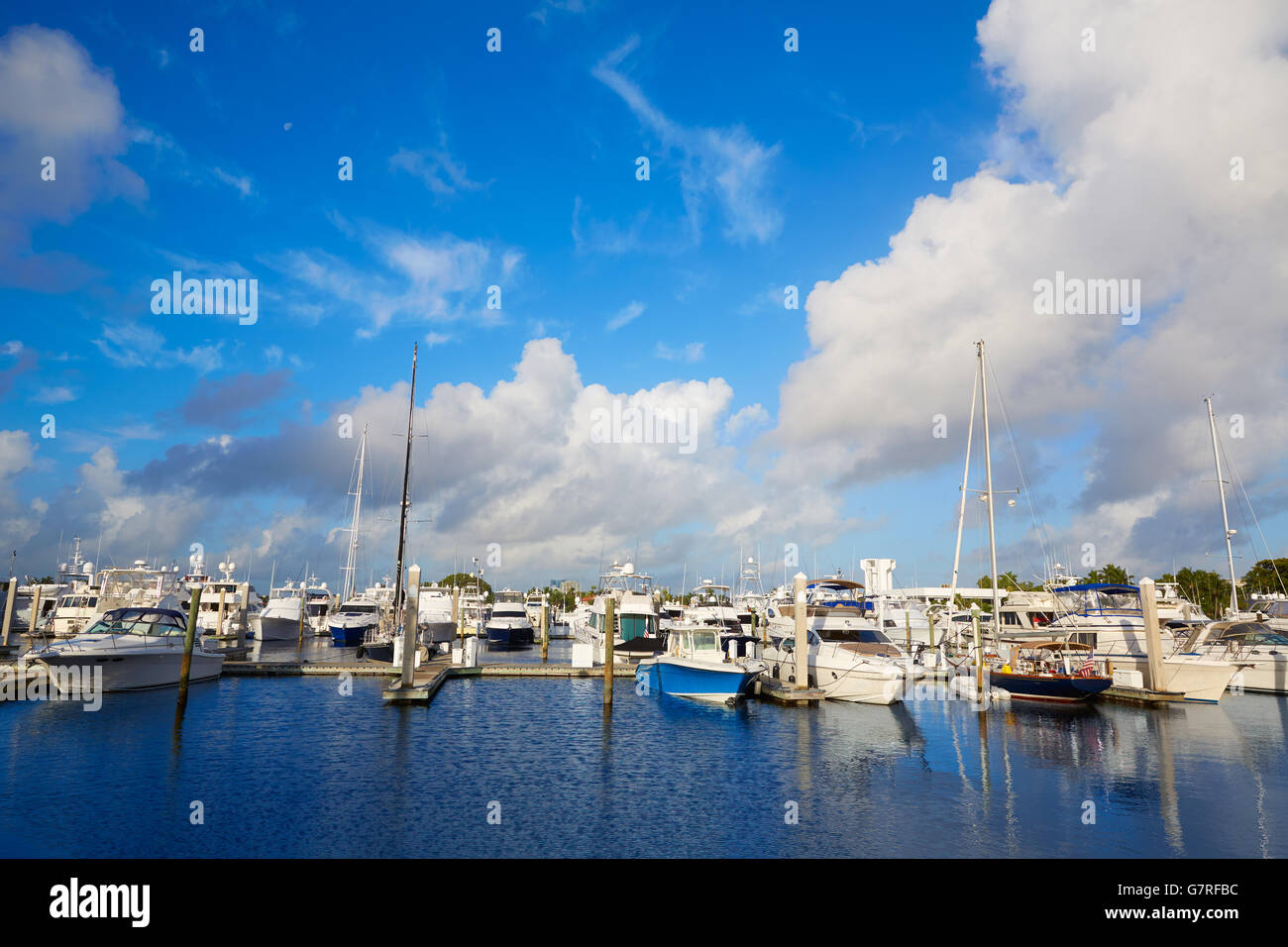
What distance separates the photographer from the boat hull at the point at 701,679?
32875 mm

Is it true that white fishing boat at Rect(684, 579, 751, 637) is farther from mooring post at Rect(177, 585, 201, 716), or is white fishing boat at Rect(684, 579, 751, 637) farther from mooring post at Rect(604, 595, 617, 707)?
mooring post at Rect(177, 585, 201, 716)

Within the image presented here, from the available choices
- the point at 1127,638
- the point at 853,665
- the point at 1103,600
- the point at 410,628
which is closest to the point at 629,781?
the point at 410,628

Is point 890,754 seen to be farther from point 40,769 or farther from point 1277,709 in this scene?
point 40,769

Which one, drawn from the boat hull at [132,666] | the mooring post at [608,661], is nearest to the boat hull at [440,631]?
the boat hull at [132,666]

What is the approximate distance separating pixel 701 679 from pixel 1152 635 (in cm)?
2076

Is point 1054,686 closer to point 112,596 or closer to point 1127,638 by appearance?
point 1127,638

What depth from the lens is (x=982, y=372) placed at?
44375 millimetres

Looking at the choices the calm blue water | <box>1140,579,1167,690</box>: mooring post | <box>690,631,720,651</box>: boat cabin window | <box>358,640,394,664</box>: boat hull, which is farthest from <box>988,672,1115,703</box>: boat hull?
<box>358,640,394,664</box>: boat hull

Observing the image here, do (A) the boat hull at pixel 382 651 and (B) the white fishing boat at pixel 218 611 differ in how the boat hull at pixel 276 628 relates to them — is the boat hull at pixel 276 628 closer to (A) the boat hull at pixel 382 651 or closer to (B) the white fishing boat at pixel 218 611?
(B) the white fishing boat at pixel 218 611

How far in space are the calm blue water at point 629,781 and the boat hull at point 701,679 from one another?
153 cm

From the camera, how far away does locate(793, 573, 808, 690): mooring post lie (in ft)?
105

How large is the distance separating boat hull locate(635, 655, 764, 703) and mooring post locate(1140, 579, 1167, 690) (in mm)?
17420
